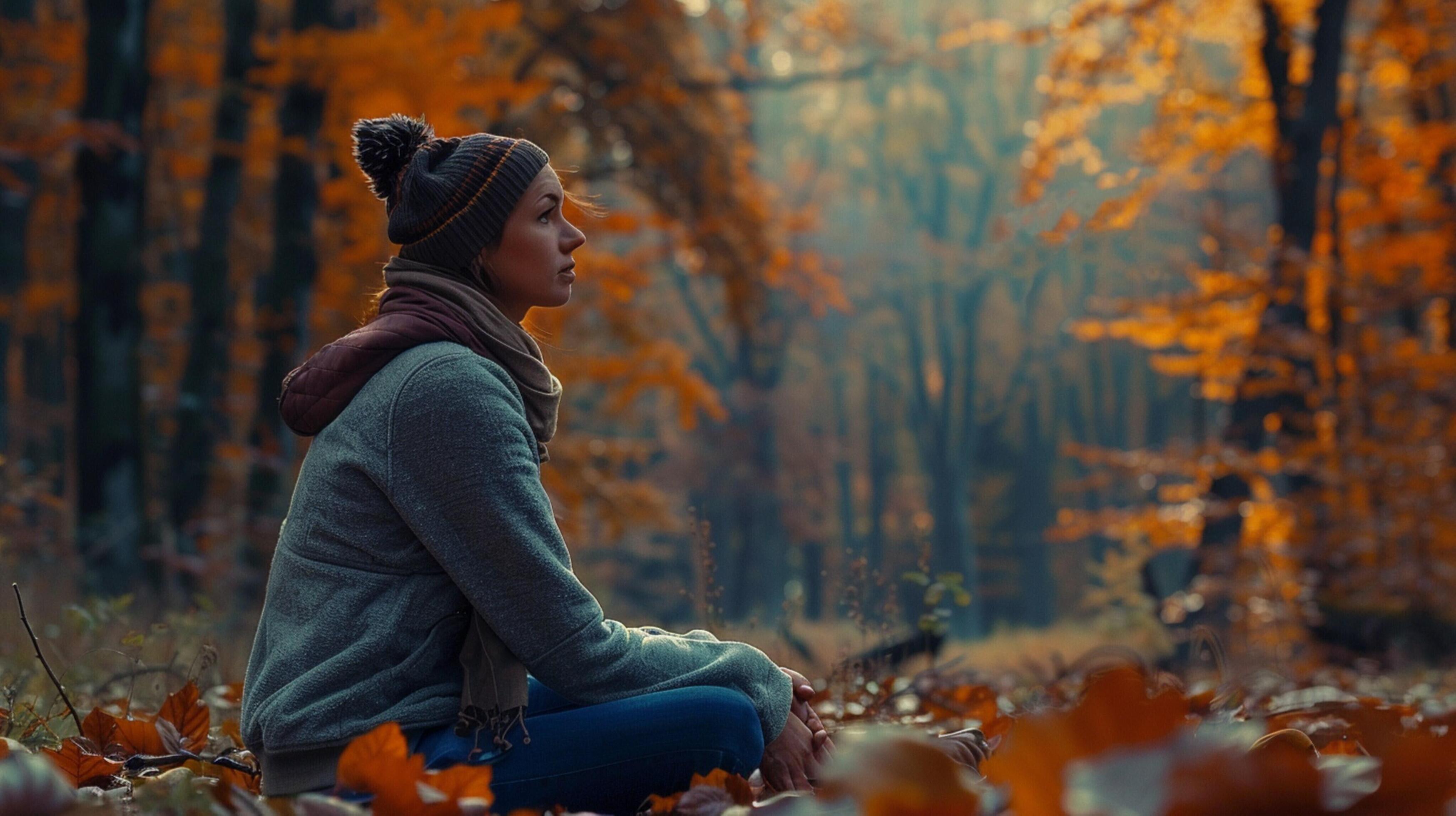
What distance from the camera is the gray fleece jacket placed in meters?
2.02

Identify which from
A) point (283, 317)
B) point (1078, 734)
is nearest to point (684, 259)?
point (283, 317)

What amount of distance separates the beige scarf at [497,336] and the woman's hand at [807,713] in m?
0.63

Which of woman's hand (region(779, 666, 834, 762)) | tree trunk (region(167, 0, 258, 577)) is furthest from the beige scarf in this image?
tree trunk (region(167, 0, 258, 577))

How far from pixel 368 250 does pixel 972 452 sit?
21.0 metres

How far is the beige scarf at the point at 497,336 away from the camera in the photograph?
223 centimetres

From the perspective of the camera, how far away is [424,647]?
2.08m

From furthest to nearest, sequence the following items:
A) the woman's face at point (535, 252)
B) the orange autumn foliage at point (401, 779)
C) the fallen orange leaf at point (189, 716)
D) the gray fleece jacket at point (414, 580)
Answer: the fallen orange leaf at point (189, 716), the woman's face at point (535, 252), the gray fleece jacket at point (414, 580), the orange autumn foliage at point (401, 779)

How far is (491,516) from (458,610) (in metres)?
0.21

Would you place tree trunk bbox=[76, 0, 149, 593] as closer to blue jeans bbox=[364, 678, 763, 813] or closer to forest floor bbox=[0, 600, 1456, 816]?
forest floor bbox=[0, 600, 1456, 816]

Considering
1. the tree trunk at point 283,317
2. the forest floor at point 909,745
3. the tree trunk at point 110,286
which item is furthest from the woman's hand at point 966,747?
the tree trunk at point 283,317

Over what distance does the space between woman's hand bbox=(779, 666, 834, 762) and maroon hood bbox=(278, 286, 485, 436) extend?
835mm

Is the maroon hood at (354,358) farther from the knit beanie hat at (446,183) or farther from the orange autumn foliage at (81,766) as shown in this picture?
the orange autumn foliage at (81,766)

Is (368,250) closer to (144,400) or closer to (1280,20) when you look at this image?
(144,400)

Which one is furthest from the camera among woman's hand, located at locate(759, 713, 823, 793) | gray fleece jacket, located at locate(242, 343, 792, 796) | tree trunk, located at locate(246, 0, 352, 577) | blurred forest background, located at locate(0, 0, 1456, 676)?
tree trunk, located at locate(246, 0, 352, 577)
